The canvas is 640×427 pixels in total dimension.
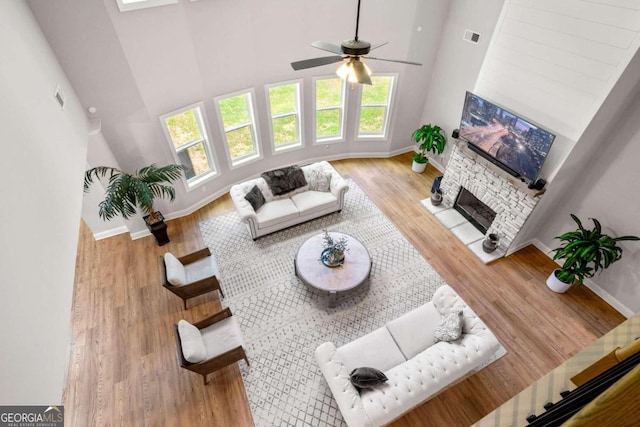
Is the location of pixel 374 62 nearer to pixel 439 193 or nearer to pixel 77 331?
pixel 439 193

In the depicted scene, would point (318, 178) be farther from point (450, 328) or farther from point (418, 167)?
point (450, 328)

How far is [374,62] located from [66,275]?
638cm

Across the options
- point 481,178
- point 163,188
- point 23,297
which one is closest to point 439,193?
point 481,178

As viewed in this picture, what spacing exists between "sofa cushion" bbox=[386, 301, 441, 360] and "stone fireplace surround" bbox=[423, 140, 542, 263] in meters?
2.13

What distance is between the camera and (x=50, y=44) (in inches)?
165

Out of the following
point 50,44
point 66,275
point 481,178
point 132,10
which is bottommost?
point 481,178

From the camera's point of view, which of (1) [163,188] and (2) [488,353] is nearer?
(2) [488,353]

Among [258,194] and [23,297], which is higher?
[23,297]

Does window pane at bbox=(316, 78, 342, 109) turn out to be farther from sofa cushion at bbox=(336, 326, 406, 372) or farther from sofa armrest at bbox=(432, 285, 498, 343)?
sofa cushion at bbox=(336, 326, 406, 372)

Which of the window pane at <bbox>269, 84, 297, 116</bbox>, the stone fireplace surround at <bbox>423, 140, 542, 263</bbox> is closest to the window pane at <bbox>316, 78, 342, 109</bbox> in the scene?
the window pane at <bbox>269, 84, 297, 116</bbox>

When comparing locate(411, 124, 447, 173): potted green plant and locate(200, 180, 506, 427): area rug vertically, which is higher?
locate(411, 124, 447, 173): potted green plant

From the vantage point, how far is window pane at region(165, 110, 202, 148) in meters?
5.84

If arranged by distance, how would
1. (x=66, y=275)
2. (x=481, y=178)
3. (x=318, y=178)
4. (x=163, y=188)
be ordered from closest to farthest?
1. (x=66, y=275)
2. (x=163, y=188)
3. (x=481, y=178)
4. (x=318, y=178)

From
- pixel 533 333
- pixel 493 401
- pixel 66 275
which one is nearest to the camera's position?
pixel 66 275
